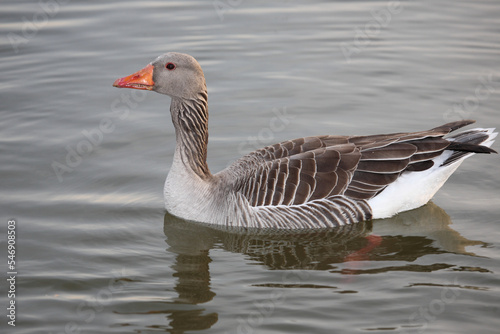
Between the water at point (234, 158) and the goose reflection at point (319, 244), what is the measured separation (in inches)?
1.1

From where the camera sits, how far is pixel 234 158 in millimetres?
11156

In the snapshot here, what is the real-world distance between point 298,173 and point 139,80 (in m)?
2.37

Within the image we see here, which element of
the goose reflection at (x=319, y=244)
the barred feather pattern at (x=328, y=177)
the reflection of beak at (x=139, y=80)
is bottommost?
the goose reflection at (x=319, y=244)

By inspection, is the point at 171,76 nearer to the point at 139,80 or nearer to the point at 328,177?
the point at 139,80

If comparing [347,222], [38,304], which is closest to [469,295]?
[347,222]

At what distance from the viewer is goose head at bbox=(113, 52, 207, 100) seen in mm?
9164

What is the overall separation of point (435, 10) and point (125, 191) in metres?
9.37

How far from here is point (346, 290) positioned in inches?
309

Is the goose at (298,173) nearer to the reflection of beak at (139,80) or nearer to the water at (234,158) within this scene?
the reflection of beak at (139,80)

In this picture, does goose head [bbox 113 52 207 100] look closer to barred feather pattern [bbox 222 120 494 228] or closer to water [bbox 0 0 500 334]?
barred feather pattern [bbox 222 120 494 228]

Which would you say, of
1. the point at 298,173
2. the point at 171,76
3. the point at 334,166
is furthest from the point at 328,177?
the point at 171,76

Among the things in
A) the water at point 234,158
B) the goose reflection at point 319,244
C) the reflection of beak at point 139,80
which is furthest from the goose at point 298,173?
the water at point 234,158

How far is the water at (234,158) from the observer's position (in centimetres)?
761

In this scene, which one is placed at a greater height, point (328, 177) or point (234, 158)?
point (234, 158)
